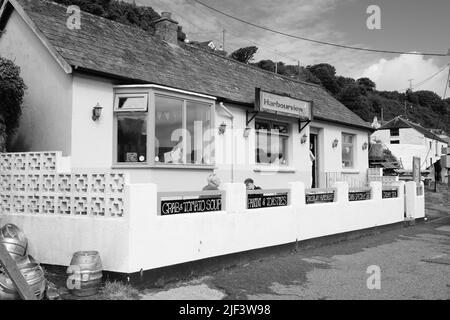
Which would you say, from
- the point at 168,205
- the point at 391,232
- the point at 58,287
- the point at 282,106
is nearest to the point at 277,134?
the point at 282,106

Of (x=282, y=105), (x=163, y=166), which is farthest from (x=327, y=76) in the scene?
(x=163, y=166)

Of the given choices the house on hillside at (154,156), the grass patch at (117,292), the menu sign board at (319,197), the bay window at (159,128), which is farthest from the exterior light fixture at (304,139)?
the grass patch at (117,292)

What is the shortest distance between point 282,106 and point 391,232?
4813mm

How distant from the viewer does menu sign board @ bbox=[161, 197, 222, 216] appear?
22.1 feet

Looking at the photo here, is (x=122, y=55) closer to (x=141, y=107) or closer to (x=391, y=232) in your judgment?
(x=141, y=107)

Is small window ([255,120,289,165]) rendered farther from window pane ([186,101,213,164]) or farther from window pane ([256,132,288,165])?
window pane ([186,101,213,164])

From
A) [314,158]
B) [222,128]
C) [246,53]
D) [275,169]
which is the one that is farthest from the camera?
[246,53]

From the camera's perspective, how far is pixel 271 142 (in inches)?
535

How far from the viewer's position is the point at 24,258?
633cm

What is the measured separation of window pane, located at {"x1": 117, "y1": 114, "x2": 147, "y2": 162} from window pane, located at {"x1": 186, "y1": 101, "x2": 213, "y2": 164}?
4.22 ft

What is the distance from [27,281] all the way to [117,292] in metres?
1.12

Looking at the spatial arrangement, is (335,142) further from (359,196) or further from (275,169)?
(359,196)

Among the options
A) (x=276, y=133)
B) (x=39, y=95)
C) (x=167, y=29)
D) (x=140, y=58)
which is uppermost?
(x=167, y=29)

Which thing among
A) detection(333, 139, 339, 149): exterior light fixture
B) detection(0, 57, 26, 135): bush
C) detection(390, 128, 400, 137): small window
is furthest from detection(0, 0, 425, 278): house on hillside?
detection(390, 128, 400, 137): small window
